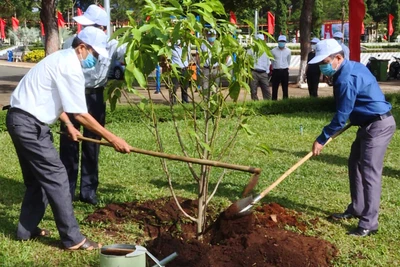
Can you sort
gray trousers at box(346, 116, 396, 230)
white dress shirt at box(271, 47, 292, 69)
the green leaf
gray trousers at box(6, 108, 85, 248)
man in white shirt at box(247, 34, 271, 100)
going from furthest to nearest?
1. white dress shirt at box(271, 47, 292, 69)
2. man in white shirt at box(247, 34, 271, 100)
3. gray trousers at box(346, 116, 396, 230)
4. gray trousers at box(6, 108, 85, 248)
5. the green leaf

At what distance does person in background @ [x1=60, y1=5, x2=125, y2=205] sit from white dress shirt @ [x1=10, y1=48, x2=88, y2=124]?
3.68 feet

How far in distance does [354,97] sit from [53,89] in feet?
7.82

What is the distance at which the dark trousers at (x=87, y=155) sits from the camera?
230 inches

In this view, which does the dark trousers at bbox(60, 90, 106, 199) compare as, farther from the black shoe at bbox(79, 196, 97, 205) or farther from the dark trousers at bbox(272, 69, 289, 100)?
the dark trousers at bbox(272, 69, 289, 100)

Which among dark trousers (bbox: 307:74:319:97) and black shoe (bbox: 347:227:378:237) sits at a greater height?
dark trousers (bbox: 307:74:319:97)

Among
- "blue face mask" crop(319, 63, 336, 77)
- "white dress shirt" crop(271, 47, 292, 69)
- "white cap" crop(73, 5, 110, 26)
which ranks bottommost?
"white dress shirt" crop(271, 47, 292, 69)

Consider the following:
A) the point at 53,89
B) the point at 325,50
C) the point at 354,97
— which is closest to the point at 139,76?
the point at 53,89

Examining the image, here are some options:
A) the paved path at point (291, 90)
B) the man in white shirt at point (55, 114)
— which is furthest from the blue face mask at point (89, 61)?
the paved path at point (291, 90)

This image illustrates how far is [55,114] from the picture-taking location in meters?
4.53

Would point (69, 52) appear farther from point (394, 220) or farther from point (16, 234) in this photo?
point (394, 220)

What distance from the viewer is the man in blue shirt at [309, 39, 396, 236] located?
497cm

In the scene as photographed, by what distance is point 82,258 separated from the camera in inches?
180

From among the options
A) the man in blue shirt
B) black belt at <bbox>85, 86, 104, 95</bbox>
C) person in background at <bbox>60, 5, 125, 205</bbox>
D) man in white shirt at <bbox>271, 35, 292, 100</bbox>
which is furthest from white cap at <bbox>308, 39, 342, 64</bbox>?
man in white shirt at <bbox>271, 35, 292, 100</bbox>

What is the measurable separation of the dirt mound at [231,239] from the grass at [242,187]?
17 cm
